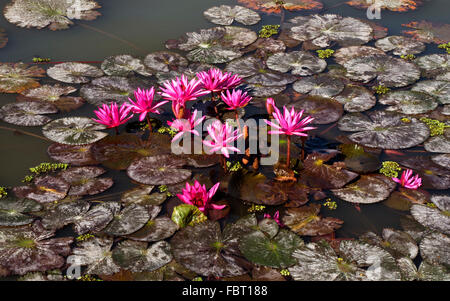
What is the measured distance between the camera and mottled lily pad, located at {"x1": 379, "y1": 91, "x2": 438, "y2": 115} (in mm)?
4648

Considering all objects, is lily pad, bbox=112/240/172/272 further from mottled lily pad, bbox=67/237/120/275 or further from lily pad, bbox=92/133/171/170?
lily pad, bbox=92/133/171/170

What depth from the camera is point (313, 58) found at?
551cm

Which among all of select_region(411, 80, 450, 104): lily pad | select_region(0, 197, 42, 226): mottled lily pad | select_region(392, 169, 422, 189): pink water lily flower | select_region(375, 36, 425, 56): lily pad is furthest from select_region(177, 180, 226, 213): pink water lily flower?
select_region(375, 36, 425, 56): lily pad

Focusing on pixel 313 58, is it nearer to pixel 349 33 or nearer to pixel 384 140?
pixel 349 33

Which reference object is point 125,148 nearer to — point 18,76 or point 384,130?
point 18,76

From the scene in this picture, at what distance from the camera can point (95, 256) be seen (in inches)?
124

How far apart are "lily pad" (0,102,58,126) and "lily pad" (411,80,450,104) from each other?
4.05 meters

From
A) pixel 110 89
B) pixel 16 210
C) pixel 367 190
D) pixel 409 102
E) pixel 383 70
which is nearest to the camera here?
pixel 16 210

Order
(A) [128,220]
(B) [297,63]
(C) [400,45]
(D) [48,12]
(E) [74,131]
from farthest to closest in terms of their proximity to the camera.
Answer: (D) [48,12], (C) [400,45], (B) [297,63], (E) [74,131], (A) [128,220]

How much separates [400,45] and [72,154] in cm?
442

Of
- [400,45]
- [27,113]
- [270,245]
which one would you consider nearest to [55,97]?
[27,113]

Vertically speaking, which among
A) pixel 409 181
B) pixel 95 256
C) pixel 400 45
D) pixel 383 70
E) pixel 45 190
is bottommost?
pixel 95 256
